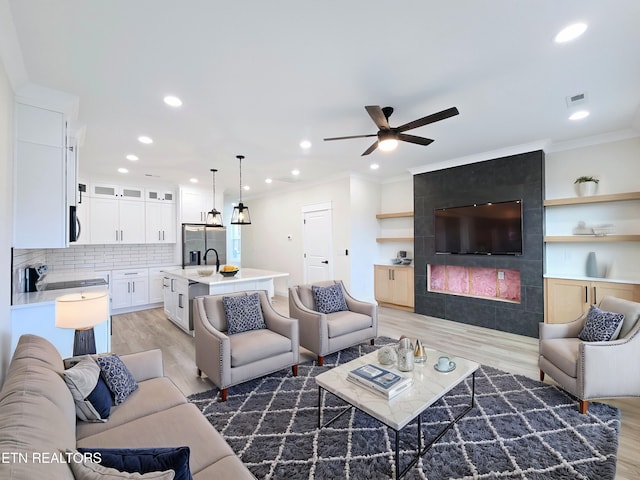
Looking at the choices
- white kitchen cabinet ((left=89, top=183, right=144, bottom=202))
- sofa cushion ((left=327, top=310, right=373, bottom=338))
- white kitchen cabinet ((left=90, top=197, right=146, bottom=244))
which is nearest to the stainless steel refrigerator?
white kitchen cabinet ((left=90, top=197, right=146, bottom=244))

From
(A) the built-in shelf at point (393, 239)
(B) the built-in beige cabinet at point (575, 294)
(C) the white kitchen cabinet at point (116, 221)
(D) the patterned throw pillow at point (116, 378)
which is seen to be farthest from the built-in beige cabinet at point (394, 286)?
(C) the white kitchen cabinet at point (116, 221)

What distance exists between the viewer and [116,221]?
5879 mm

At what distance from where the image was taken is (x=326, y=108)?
301 cm

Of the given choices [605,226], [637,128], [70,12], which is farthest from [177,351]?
[637,128]

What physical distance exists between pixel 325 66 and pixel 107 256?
5975 mm

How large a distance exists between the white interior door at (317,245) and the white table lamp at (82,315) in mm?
4254

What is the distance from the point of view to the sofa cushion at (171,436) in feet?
4.39

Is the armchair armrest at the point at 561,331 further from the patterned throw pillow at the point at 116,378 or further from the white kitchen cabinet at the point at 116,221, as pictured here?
the white kitchen cabinet at the point at 116,221

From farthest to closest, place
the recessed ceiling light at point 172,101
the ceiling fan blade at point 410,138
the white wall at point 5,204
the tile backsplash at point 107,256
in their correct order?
1. the tile backsplash at point 107,256
2. the ceiling fan blade at point 410,138
3. the recessed ceiling light at point 172,101
4. the white wall at point 5,204

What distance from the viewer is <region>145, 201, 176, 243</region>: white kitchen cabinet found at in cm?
629

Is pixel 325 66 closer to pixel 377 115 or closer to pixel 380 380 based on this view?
pixel 377 115

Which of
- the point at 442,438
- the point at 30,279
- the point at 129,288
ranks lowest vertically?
the point at 442,438

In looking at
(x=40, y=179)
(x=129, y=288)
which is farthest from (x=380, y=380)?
(x=129, y=288)

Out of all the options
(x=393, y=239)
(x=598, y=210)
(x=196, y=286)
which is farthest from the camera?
(x=393, y=239)
